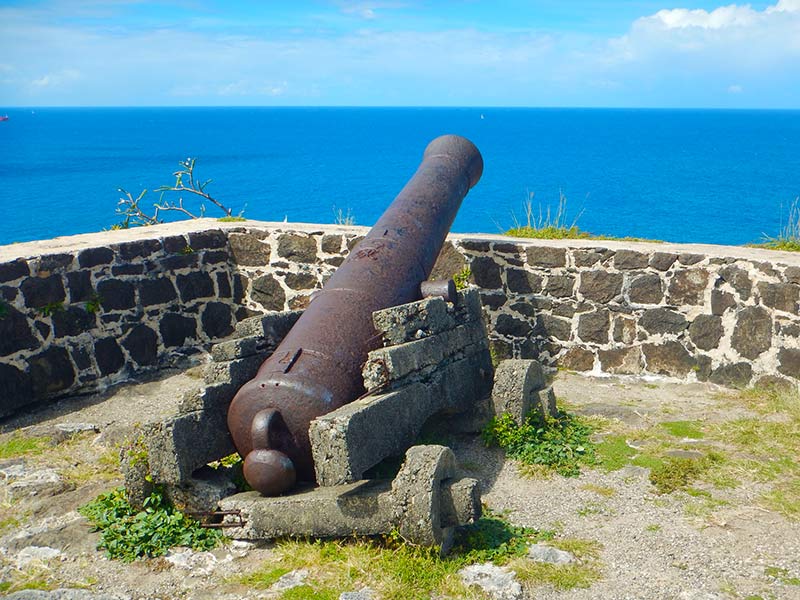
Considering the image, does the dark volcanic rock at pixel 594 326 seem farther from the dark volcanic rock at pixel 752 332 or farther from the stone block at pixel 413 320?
the stone block at pixel 413 320

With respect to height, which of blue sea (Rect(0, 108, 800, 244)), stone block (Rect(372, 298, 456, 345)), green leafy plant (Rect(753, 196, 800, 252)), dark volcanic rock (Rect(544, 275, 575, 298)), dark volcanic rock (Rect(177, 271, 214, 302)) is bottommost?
blue sea (Rect(0, 108, 800, 244))

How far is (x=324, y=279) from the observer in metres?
9.61

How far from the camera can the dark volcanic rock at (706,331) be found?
815cm

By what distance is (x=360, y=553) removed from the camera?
5.06 m

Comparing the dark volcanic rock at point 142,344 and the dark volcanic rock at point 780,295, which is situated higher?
the dark volcanic rock at point 780,295

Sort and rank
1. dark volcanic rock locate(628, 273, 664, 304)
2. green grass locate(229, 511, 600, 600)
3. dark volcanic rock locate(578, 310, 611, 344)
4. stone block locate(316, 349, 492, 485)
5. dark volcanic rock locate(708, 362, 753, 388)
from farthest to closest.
A: dark volcanic rock locate(578, 310, 611, 344)
dark volcanic rock locate(628, 273, 664, 304)
dark volcanic rock locate(708, 362, 753, 388)
stone block locate(316, 349, 492, 485)
green grass locate(229, 511, 600, 600)

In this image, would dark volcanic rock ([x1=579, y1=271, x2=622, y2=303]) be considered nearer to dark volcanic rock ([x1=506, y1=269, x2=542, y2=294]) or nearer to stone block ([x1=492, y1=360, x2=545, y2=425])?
dark volcanic rock ([x1=506, y1=269, x2=542, y2=294])

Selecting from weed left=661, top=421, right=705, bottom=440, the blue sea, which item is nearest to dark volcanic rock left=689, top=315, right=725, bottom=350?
weed left=661, top=421, right=705, bottom=440

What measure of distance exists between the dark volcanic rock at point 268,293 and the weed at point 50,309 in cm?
225

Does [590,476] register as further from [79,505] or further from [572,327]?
[79,505]

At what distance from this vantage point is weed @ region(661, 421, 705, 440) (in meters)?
7.02

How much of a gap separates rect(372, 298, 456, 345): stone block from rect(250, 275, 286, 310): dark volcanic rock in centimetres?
355

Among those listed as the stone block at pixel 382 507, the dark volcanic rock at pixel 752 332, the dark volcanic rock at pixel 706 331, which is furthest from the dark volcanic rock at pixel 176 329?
the dark volcanic rock at pixel 752 332

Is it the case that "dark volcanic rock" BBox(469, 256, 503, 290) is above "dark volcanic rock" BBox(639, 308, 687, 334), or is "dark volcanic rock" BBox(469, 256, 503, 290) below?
above
